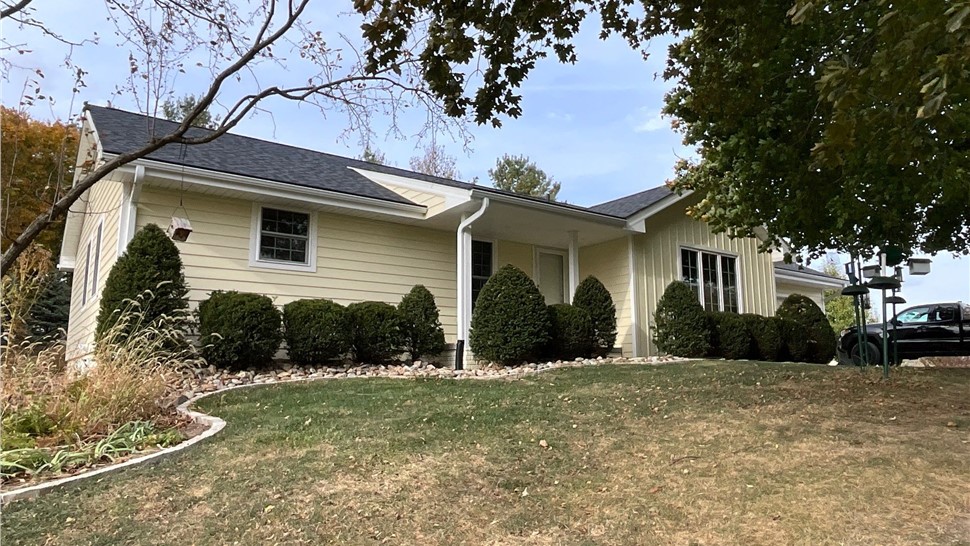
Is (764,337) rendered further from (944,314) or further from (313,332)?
(313,332)

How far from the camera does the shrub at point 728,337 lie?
11.6 m

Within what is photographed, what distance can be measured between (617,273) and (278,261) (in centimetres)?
673

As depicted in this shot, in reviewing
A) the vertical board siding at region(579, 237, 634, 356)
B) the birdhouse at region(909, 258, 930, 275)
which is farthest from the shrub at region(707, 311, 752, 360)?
the birdhouse at region(909, 258, 930, 275)

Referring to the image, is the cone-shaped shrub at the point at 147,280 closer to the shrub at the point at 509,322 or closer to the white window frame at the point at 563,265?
the shrub at the point at 509,322

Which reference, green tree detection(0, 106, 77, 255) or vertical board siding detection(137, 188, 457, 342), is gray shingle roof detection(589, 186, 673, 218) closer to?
vertical board siding detection(137, 188, 457, 342)

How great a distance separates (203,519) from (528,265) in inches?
396

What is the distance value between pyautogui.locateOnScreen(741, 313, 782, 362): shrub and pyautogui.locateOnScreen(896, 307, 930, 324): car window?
3346mm

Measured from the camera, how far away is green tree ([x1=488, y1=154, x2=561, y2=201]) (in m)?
37.1

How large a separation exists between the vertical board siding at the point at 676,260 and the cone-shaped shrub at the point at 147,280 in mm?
8387

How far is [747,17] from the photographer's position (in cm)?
526

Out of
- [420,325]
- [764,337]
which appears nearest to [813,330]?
[764,337]

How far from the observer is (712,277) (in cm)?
1396

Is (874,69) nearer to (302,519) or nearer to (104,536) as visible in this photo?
(302,519)

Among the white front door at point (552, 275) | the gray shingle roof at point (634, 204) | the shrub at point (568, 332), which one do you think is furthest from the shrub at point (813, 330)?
the shrub at point (568, 332)
